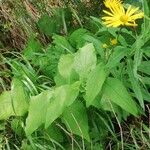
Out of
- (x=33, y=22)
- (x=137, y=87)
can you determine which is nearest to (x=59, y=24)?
(x=33, y=22)

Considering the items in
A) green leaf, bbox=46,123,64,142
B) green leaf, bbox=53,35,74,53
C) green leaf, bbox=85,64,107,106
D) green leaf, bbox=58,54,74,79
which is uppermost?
green leaf, bbox=53,35,74,53

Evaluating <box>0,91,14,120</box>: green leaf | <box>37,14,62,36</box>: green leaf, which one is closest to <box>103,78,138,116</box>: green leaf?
<box>0,91,14,120</box>: green leaf

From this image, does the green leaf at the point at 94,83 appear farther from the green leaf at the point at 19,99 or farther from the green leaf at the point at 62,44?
the green leaf at the point at 62,44

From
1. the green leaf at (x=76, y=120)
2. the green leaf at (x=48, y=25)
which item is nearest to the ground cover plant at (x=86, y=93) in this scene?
the green leaf at (x=76, y=120)

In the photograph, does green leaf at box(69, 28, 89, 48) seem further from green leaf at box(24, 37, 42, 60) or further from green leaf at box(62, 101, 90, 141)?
green leaf at box(62, 101, 90, 141)

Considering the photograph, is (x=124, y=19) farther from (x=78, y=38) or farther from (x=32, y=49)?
(x=32, y=49)

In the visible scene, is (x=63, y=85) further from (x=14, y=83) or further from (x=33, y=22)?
(x=33, y=22)

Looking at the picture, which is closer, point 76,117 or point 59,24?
point 76,117
